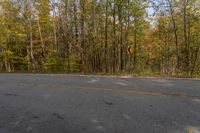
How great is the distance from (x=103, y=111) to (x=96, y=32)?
1503 cm

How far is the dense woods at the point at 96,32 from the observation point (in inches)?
652

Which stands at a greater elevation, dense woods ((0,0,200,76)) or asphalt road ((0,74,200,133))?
dense woods ((0,0,200,76))

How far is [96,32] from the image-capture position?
62.5 feet

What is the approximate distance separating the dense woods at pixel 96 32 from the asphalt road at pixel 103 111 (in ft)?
29.6

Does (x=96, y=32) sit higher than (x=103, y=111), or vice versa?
(x=96, y=32)

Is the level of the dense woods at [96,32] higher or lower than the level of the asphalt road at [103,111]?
higher

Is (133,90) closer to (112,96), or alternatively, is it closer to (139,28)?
(112,96)

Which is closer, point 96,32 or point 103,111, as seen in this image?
point 103,111

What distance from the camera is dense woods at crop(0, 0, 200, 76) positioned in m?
16.6

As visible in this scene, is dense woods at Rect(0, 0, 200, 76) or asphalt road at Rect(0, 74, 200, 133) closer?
asphalt road at Rect(0, 74, 200, 133)

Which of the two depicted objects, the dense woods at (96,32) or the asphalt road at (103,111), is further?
the dense woods at (96,32)

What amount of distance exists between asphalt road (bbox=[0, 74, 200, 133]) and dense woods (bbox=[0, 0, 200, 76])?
9025 mm

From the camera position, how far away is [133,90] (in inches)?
263

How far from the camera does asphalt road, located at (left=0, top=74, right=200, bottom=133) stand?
3725 millimetres
